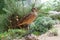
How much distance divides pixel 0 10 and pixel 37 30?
70.9 inches

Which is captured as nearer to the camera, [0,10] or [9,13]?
[9,13]

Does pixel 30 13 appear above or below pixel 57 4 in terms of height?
above

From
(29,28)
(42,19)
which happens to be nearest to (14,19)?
(29,28)

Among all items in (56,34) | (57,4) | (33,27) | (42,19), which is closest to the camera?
(56,34)

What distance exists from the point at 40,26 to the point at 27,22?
0.49 metres

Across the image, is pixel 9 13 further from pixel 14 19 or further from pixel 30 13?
pixel 30 13

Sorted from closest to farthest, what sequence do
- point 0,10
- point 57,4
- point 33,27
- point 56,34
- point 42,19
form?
1. point 56,34
2. point 33,27
3. point 42,19
4. point 0,10
5. point 57,4

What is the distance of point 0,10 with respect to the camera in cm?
716

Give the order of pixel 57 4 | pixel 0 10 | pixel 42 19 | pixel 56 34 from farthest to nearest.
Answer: pixel 57 4 < pixel 0 10 < pixel 42 19 < pixel 56 34

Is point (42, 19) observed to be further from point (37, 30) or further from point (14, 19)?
point (14, 19)

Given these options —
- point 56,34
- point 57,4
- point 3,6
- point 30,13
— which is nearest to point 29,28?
point 30,13

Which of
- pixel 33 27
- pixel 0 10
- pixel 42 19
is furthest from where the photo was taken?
pixel 0 10

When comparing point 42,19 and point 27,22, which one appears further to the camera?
point 42,19

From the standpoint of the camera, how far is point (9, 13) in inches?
250
